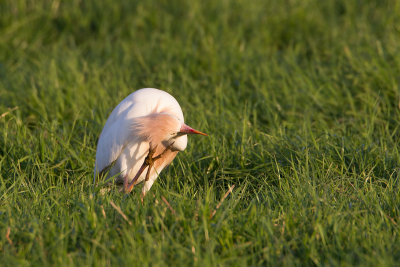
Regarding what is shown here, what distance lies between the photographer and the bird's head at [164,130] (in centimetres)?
309

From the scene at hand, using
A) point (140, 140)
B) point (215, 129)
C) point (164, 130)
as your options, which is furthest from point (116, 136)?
point (215, 129)

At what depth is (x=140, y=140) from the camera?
10.9 feet

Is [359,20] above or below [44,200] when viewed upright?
above

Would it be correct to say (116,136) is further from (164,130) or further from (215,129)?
(215,129)

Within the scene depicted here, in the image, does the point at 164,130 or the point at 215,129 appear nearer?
the point at 164,130

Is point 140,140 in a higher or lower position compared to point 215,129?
higher

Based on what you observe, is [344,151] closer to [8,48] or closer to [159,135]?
[159,135]

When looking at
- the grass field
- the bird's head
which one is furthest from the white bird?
the grass field

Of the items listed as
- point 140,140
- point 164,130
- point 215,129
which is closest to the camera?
point 164,130

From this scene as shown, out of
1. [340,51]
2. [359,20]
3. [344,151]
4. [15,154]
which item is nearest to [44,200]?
[15,154]

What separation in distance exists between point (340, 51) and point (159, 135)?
3.00 meters

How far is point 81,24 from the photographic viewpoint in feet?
21.4

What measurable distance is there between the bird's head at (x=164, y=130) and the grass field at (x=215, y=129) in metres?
0.28

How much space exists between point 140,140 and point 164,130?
283 millimetres
